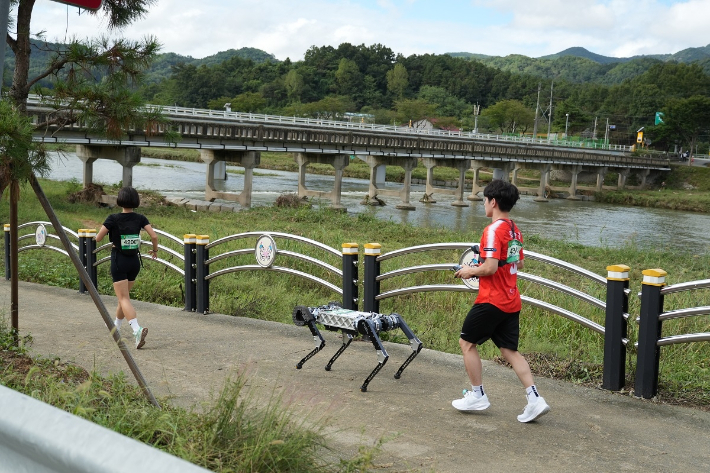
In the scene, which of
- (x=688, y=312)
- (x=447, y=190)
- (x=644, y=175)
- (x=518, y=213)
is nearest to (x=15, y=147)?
(x=688, y=312)

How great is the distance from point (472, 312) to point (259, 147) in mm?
39535

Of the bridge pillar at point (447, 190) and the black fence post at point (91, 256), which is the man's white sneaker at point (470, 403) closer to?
the black fence post at point (91, 256)

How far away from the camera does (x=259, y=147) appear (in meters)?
43.7

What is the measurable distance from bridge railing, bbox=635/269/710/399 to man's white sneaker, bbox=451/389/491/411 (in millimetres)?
1426

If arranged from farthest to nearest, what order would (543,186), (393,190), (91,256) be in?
(543,186) → (393,190) → (91,256)

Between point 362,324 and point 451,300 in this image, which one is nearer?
point 362,324

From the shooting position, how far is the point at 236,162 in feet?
144

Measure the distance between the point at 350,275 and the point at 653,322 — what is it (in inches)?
125

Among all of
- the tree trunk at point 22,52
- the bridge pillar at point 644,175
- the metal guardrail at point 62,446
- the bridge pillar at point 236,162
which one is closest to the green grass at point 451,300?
the tree trunk at point 22,52

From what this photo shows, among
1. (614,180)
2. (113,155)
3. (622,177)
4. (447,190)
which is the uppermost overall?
(113,155)

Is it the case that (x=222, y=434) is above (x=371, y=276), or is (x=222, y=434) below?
below

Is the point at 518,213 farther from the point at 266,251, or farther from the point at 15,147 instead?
the point at 15,147

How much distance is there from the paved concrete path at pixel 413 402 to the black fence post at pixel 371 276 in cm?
48

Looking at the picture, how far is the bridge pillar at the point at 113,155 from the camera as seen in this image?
3631 cm
